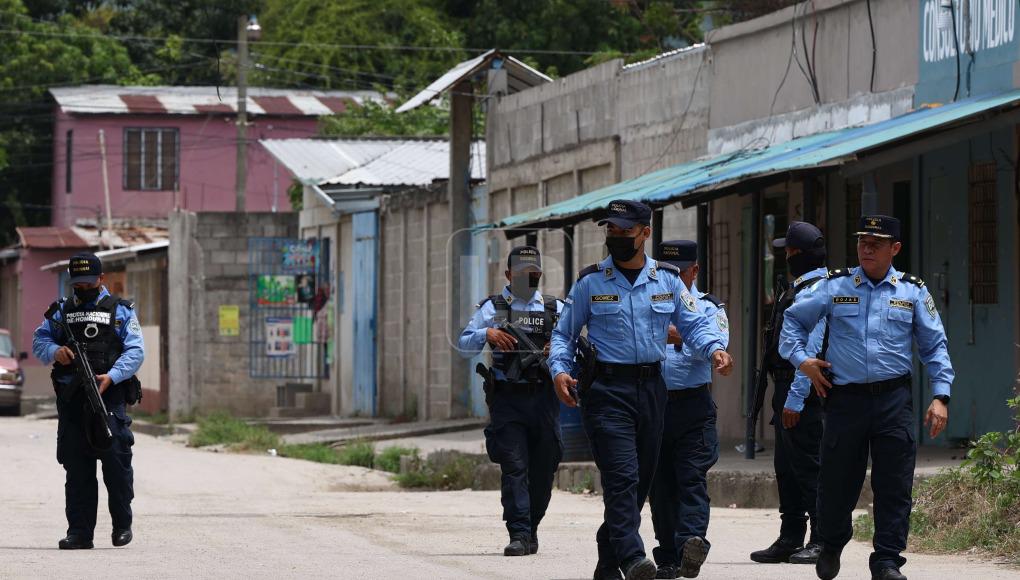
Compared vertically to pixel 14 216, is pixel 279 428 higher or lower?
lower

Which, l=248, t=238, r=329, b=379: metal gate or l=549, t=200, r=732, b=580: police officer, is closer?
l=549, t=200, r=732, b=580: police officer

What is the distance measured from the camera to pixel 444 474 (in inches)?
763

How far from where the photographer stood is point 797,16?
760 inches

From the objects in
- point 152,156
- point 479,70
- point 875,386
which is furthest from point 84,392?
point 152,156

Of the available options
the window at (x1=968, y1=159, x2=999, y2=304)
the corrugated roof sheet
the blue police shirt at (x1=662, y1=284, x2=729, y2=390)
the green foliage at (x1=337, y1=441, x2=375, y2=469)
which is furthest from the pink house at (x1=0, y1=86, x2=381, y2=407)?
the blue police shirt at (x1=662, y1=284, x2=729, y2=390)

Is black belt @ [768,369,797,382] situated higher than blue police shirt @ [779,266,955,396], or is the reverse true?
blue police shirt @ [779,266,955,396]

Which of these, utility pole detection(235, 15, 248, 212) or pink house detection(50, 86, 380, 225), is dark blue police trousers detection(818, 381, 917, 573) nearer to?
utility pole detection(235, 15, 248, 212)

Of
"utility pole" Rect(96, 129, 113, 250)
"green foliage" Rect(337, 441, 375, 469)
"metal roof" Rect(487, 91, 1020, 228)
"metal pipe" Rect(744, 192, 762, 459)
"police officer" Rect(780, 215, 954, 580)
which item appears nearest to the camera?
"police officer" Rect(780, 215, 954, 580)

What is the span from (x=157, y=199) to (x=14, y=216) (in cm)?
590

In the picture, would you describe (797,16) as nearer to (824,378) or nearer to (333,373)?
(824,378)

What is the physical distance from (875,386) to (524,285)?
11.2 ft

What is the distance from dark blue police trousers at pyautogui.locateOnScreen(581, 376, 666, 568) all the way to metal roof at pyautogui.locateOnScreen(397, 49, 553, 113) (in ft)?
50.1

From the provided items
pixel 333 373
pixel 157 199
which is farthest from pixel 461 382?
pixel 157 199

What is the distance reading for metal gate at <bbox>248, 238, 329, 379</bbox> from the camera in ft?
107
